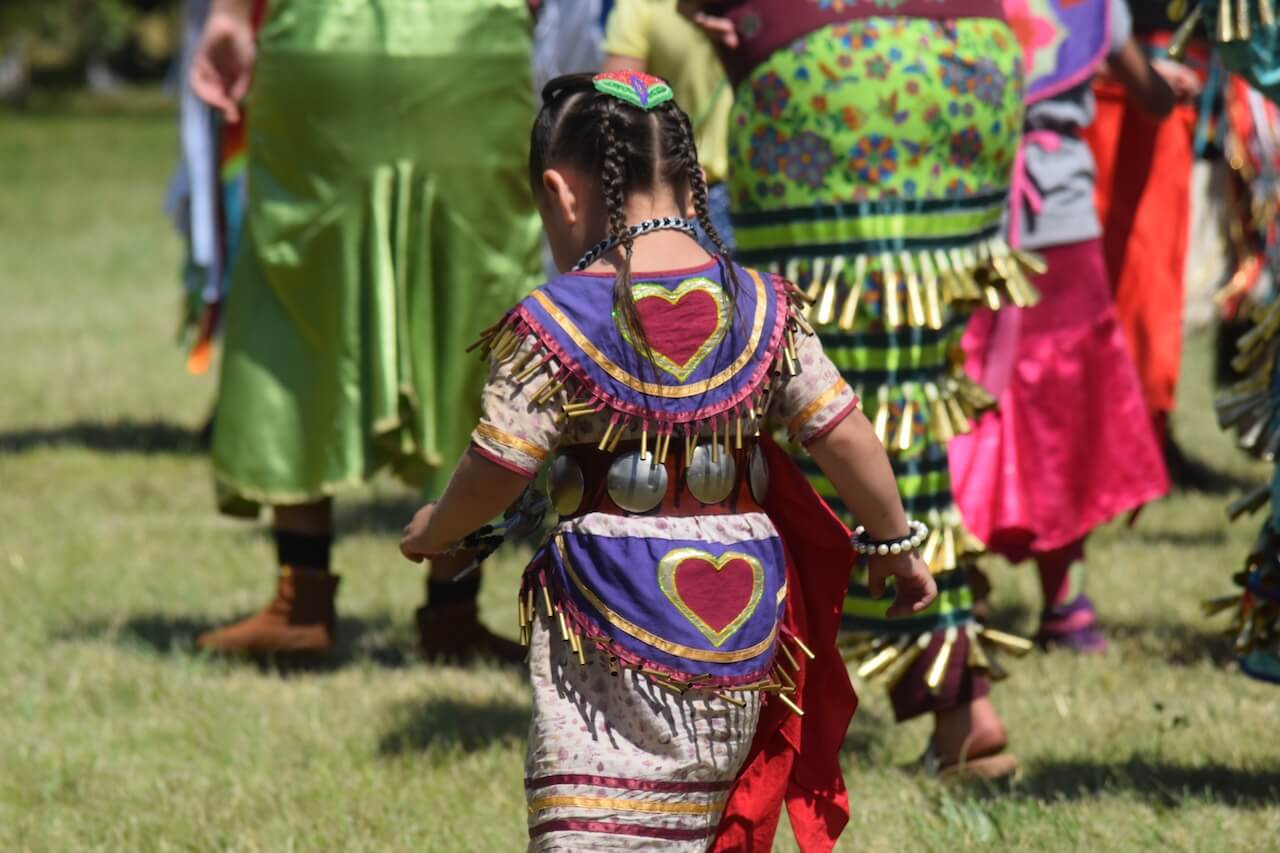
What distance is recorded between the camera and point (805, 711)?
2574 millimetres

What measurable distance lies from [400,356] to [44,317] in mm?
7947

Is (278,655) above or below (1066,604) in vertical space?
below

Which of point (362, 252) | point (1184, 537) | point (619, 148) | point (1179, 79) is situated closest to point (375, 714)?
point (362, 252)

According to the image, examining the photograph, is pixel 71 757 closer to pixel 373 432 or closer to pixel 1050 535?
pixel 373 432

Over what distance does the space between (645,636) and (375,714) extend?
1.75 meters

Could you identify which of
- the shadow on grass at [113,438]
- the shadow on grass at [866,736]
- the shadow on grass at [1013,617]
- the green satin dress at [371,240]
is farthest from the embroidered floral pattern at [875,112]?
the shadow on grass at [113,438]

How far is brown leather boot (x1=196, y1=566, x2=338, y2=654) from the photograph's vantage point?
420cm

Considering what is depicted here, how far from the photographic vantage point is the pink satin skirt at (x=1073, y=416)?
162 inches

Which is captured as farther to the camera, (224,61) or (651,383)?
(224,61)

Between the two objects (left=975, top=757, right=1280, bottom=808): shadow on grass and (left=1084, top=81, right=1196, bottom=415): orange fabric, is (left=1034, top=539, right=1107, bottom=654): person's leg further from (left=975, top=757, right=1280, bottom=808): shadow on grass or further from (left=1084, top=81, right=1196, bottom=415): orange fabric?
(left=975, top=757, right=1280, bottom=808): shadow on grass

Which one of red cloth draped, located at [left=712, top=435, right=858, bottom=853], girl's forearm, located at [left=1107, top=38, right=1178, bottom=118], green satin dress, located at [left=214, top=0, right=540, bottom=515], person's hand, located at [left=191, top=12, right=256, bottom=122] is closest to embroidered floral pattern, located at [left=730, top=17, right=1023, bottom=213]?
girl's forearm, located at [left=1107, top=38, right=1178, bottom=118]

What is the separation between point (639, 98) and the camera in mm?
2318

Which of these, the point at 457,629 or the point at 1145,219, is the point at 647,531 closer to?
the point at 457,629

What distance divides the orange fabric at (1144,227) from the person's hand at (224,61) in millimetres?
2053
